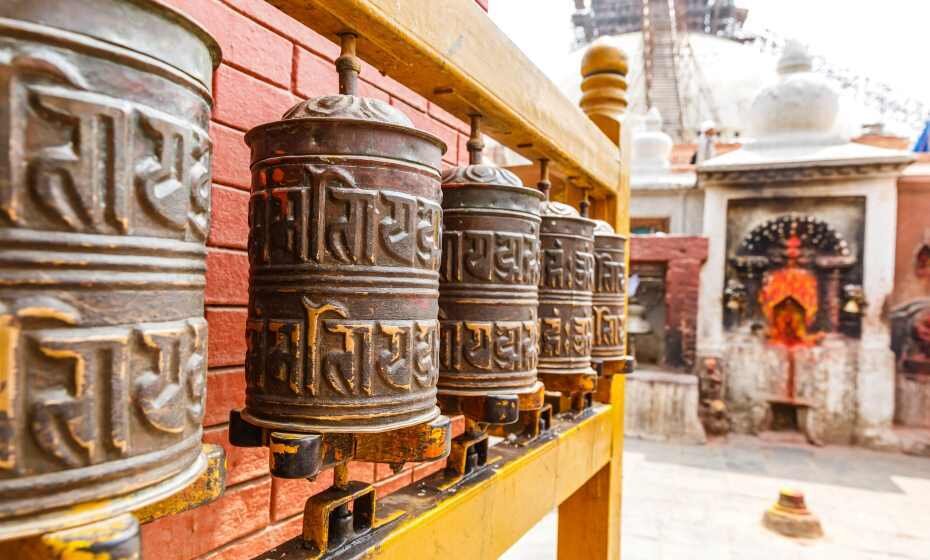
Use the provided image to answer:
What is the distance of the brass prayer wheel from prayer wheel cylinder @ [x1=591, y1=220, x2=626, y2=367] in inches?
31.3

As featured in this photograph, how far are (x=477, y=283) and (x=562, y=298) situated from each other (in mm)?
453

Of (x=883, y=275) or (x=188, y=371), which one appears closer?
(x=188, y=371)

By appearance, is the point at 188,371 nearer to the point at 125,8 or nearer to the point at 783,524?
the point at 125,8

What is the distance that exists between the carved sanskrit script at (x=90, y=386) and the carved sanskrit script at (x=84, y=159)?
8cm

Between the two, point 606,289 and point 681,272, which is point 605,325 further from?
point 681,272

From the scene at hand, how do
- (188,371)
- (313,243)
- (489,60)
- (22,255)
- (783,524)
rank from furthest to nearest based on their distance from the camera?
(783,524) → (489,60) → (313,243) → (188,371) → (22,255)

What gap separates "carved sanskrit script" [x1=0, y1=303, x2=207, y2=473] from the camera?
466 mm

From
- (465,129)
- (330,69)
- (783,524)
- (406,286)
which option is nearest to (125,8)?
(406,286)

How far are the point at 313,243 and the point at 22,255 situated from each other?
381 mm

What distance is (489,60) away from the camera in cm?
134

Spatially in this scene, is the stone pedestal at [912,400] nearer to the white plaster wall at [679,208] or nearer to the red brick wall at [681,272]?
the red brick wall at [681,272]

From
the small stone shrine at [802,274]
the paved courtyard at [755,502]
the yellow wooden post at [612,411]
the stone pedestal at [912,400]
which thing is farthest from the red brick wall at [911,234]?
the yellow wooden post at [612,411]

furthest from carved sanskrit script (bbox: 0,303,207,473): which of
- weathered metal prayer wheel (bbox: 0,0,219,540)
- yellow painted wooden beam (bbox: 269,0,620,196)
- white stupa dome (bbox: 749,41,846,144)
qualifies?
white stupa dome (bbox: 749,41,846,144)

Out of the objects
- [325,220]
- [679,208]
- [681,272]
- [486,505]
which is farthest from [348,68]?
[679,208]
